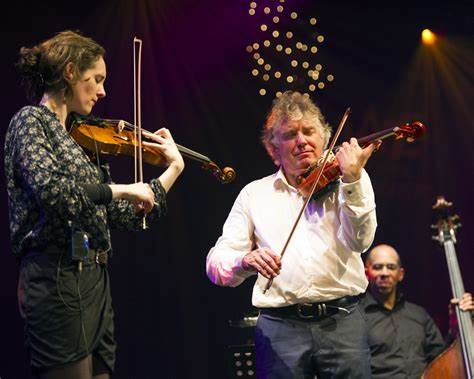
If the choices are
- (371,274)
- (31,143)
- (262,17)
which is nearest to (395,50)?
(262,17)

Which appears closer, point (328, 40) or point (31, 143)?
point (31, 143)

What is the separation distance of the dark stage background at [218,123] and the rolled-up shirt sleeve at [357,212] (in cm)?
234

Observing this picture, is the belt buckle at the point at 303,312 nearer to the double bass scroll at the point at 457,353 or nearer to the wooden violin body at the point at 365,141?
the wooden violin body at the point at 365,141

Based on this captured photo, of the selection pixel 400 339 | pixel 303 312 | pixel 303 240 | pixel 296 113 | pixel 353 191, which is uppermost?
pixel 296 113

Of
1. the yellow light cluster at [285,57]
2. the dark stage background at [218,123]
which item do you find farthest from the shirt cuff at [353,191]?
the yellow light cluster at [285,57]

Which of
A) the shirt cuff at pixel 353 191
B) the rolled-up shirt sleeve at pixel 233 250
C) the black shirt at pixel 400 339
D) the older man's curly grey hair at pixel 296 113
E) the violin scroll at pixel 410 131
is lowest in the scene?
the black shirt at pixel 400 339

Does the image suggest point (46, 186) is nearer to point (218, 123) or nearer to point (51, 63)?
point (51, 63)

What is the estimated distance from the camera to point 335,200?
9.18 feet

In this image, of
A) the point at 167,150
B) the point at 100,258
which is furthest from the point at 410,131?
the point at 100,258

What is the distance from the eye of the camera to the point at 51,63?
2176 mm

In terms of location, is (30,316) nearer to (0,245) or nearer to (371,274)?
(0,245)

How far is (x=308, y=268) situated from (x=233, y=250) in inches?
14.9

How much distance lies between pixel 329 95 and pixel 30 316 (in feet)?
12.2

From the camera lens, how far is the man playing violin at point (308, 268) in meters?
2.56
